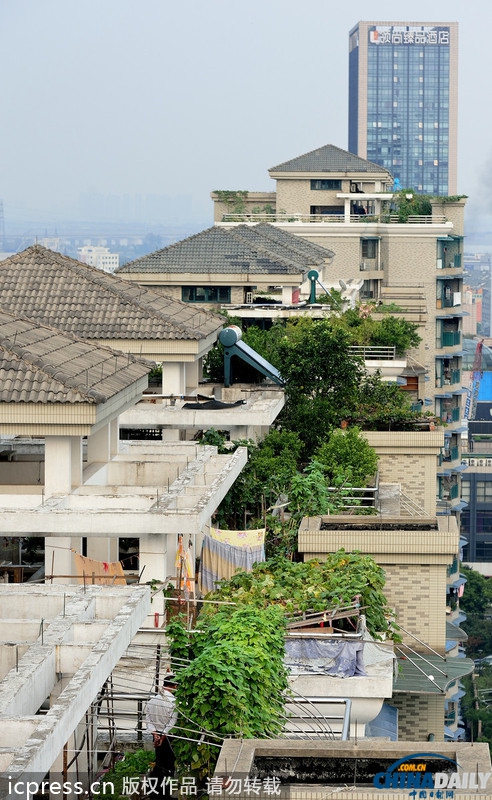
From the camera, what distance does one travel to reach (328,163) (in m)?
90.8

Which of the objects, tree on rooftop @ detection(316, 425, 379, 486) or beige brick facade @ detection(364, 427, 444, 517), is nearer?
tree on rooftop @ detection(316, 425, 379, 486)

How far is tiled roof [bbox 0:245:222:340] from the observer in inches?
1242

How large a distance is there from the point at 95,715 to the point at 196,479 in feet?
22.0

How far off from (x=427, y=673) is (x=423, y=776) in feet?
37.9

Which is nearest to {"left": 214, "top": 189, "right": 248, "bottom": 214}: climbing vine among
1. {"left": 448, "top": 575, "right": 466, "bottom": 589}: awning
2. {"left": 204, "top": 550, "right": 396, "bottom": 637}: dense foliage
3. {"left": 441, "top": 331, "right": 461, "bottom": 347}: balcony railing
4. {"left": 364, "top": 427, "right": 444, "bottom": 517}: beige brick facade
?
{"left": 441, "top": 331, "right": 461, "bottom": 347}: balcony railing

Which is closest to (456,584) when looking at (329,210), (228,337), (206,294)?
(206,294)

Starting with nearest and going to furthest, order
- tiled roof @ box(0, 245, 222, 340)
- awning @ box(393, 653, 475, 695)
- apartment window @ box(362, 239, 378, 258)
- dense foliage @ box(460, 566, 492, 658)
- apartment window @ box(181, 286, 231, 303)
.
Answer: awning @ box(393, 653, 475, 695) → tiled roof @ box(0, 245, 222, 340) → apartment window @ box(181, 286, 231, 303) → apartment window @ box(362, 239, 378, 258) → dense foliage @ box(460, 566, 492, 658)

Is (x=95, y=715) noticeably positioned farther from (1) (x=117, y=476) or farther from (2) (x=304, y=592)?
(1) (x=117, y=476)

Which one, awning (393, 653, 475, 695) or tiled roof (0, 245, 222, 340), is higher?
tiled roof (0, 245, 222, 340)

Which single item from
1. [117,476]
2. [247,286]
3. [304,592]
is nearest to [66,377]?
[117,476]

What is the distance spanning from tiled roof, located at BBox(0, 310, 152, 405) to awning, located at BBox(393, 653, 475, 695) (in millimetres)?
5819

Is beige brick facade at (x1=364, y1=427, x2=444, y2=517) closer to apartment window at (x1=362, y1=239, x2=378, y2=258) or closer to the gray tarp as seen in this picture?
the gray tarp

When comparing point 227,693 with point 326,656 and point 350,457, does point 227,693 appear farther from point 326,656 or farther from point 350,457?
point 350,457

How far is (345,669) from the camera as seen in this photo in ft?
65.1
